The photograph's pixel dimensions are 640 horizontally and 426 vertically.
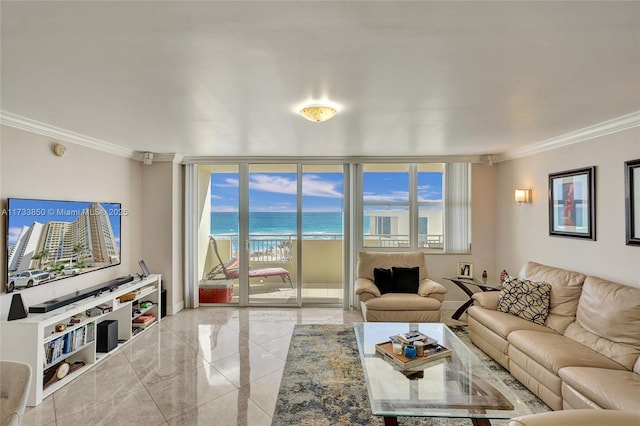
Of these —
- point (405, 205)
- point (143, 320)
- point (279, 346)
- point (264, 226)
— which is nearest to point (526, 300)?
point (405, 205)

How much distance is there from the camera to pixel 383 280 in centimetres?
434

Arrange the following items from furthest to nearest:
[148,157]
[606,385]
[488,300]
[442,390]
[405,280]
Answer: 1. [148,157]
2. [405,280]
3. [488,300]
4. [442,390]
5. [606,385]

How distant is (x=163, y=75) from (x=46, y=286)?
2.58 meters

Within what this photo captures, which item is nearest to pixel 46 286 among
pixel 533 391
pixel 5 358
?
pixel 5 358

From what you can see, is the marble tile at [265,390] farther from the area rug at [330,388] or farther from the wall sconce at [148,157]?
the wall sconce at [148,157]

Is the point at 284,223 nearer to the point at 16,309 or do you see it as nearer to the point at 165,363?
the point at 165,363

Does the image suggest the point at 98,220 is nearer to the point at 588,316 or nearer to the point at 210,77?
the point at 210,77

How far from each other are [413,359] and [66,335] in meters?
3.07

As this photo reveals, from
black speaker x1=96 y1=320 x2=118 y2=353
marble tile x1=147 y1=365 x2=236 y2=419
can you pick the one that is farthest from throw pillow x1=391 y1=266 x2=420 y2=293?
black speaker x1=96 y1=320 x2=118 y2=353

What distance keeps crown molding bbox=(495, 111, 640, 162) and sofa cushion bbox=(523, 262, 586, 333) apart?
55.1 inches

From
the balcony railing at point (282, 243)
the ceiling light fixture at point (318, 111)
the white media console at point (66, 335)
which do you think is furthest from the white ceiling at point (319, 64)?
the balcony railing at point (282, 243)

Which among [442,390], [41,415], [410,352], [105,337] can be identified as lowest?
[41,415]

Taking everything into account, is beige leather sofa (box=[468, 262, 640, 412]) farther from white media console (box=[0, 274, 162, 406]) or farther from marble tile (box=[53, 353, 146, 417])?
white media console (box=[0, 274, 162, 406])

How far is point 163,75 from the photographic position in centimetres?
193
